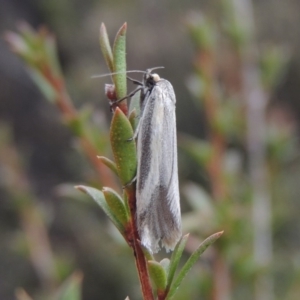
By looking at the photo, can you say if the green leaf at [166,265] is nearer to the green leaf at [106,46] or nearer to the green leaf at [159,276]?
the green leaf at [159,276]

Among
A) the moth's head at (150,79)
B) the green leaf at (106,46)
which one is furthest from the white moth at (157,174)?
the green leaf at (106,46)

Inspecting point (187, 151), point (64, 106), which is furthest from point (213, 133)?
point (64, 106)

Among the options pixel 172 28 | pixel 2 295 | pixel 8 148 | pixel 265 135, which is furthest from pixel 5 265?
pixel 172 28

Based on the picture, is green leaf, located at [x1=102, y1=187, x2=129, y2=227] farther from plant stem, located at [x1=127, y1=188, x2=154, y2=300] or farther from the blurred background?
the blurred background

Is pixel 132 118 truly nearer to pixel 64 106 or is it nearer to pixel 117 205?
pixel 117 205

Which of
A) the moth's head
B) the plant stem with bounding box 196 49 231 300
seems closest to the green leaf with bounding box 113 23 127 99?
the moth's head

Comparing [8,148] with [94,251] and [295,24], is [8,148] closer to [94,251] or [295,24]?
[94,251]
